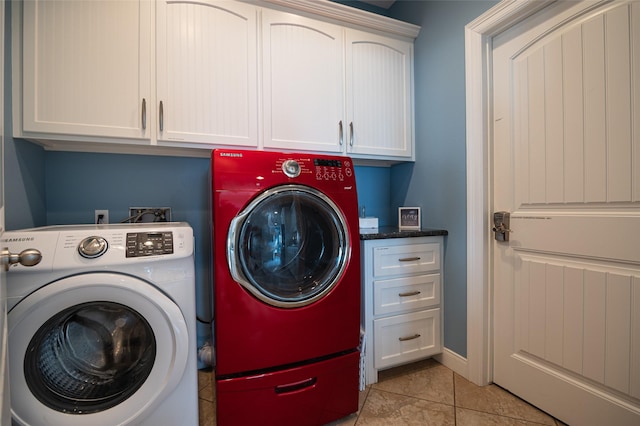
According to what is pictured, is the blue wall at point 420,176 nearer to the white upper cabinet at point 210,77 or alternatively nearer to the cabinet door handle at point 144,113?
the white upper cabinet at point 210,77

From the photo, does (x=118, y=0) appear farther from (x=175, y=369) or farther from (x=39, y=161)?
(x=175, y=369)

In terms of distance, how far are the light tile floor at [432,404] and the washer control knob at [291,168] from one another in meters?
1.14

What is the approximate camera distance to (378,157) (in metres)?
1.90

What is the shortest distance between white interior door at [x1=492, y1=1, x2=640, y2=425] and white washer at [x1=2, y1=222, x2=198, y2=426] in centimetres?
153

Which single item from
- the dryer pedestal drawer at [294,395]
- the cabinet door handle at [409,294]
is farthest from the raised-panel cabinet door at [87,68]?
the cabinet door handle at [409,294]

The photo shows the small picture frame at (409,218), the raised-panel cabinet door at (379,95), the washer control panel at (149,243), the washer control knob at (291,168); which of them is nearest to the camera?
the washer control panel at (149,243)

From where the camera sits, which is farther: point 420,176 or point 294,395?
point 420,176

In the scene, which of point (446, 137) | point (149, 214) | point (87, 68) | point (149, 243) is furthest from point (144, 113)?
point (446, 137)

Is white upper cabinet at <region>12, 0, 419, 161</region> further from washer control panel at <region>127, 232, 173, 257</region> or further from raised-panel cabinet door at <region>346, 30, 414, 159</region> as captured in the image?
washer control panel at <region>127, 232, 173, 257</region>

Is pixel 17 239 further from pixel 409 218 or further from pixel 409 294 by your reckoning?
pixel 409 218

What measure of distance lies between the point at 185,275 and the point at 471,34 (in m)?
1.87

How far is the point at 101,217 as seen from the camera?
159cm

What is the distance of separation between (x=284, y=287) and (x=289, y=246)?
0.18 meters

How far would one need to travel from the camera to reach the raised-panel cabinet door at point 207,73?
142 centimetres
